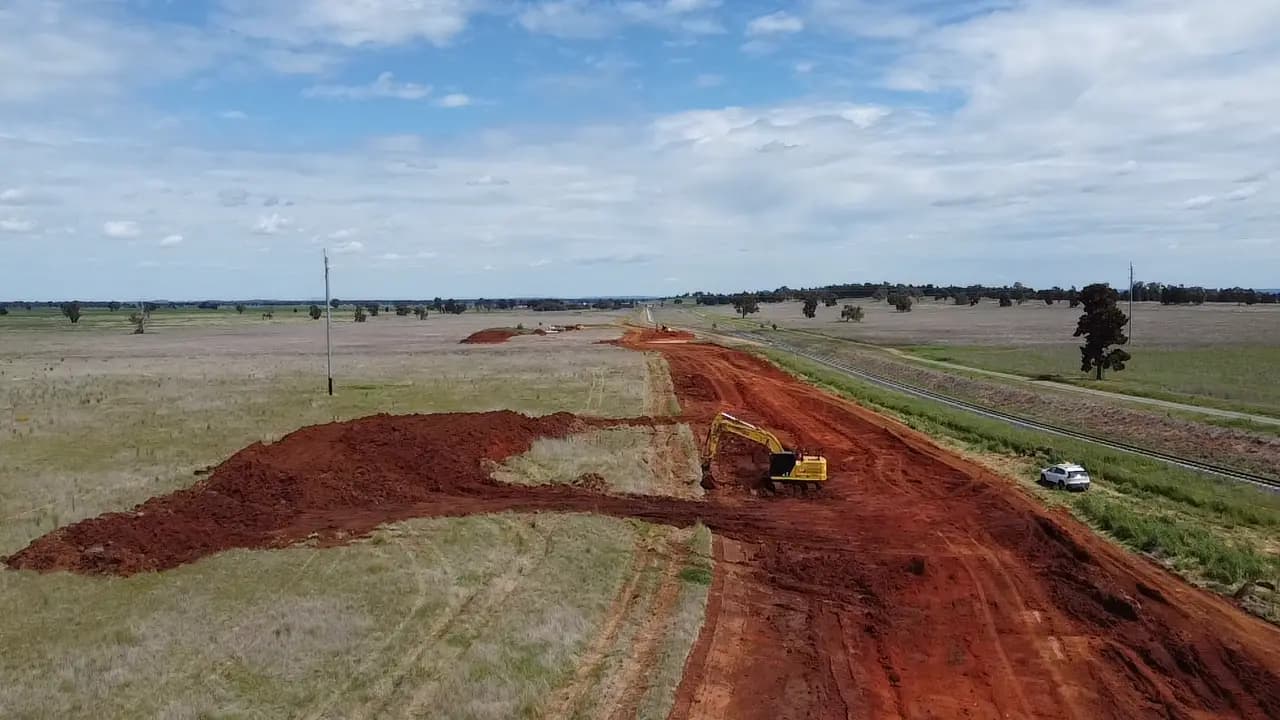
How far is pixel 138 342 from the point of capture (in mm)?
118875

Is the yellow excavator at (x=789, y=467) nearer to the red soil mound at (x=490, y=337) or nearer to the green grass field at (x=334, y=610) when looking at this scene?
the green grass field at (x=334, y=610)

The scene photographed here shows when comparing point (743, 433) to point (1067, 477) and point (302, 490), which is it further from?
point (302, 490)

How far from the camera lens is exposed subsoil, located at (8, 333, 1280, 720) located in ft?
50.4

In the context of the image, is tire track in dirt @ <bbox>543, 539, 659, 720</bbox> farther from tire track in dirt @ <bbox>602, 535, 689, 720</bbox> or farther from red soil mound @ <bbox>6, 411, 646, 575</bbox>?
red soil mound @ <bbox>6, 411, 646, 575</bbox>

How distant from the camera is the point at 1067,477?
103 feet

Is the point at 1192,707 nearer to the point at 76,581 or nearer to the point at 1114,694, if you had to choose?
the point at 1114,694

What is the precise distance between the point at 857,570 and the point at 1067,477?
13.7 metres

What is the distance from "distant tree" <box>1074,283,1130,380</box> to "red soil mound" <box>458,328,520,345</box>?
70821 millimetres

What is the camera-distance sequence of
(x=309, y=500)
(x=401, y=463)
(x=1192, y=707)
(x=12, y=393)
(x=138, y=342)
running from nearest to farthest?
(x=1192, y=707) < (x=309, y=500) < (x=401, y=463) < (x=12, y=393) < (x=138, y=342)

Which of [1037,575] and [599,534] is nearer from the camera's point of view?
[1037,575]

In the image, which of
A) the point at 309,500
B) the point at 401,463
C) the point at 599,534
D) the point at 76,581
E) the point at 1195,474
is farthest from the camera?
the point at 1195,474

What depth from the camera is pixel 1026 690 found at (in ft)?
50.7

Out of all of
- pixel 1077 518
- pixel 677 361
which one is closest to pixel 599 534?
pixel 1077 518

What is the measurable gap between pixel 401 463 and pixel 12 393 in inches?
1480
